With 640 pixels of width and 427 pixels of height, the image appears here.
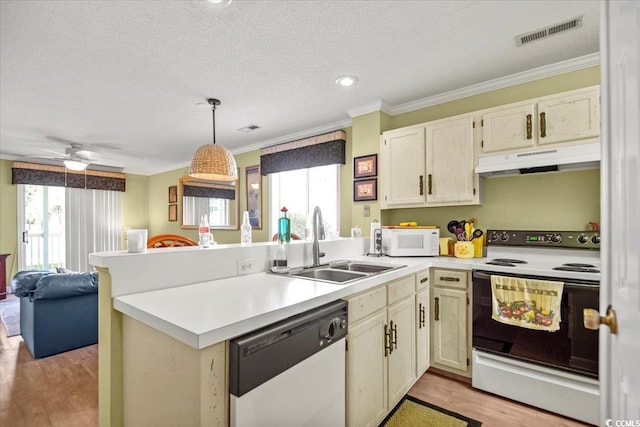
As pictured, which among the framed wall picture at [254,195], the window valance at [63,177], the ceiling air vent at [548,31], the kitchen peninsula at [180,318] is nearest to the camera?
the kitchen peninsula at [180,318]

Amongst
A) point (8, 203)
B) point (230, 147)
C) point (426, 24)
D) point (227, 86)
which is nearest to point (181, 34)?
point (227, 86)

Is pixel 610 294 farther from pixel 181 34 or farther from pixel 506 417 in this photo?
pixel 181 34

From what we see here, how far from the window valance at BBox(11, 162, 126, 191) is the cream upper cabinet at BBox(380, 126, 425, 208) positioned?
5.92 metres

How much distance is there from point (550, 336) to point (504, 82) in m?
2.07

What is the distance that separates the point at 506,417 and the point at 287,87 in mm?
2988

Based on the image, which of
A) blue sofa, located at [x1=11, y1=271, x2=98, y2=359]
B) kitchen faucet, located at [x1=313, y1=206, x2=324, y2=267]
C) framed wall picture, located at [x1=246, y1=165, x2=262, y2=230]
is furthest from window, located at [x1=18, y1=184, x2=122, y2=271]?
kitchen faucet, located at [x1=313, y1=206, x2=324, y2=267]

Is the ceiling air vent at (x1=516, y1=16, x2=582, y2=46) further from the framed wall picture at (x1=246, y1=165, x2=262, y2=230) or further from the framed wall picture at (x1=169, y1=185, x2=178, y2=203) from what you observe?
the framed wall picture at (x1=169, y1=185, x2=178, y2=203)

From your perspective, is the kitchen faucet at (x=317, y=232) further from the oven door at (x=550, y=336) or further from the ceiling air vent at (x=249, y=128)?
the ceiling air vent at (x=249, y=128)

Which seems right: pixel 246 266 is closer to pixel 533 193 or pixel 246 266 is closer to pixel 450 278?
pixel 450 278

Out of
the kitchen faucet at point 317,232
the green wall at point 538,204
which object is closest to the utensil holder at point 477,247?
the green wall at point 538,204

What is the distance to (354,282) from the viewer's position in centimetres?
160

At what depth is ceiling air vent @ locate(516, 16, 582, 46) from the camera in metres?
1.93

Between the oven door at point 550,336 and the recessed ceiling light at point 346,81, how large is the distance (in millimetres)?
1845

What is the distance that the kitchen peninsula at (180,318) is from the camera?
95 cm
